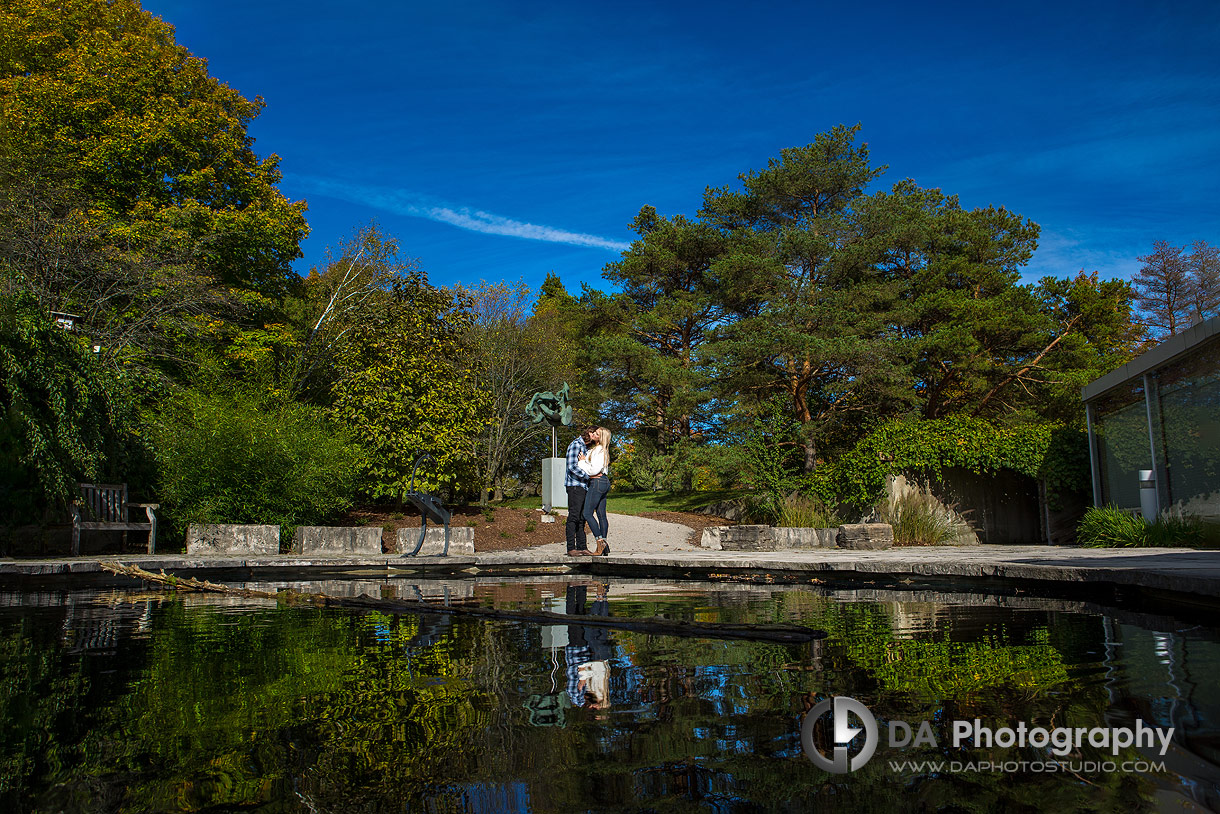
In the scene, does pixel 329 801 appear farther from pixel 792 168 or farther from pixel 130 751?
pixel 792 168

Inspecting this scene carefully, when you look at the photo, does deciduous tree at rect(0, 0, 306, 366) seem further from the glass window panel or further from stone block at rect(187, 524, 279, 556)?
the glass window panel

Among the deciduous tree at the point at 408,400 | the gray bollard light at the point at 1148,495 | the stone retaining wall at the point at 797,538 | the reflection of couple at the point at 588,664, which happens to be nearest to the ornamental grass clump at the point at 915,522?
the stone retaining wall at the point at 797,538

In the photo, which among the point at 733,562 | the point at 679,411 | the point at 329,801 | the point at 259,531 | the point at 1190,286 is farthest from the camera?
the point at 1190,286

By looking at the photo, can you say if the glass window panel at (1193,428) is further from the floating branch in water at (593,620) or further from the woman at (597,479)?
the floating branch in water at (593,620)

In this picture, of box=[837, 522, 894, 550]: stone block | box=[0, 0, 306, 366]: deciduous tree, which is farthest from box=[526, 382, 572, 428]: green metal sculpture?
box=[837, 522, 894, 550]: stone block

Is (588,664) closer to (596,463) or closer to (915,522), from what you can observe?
(596,463)

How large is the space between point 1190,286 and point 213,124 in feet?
148

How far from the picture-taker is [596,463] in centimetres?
980

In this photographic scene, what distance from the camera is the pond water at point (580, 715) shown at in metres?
1.57

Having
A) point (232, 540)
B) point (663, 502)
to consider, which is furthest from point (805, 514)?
point (663, 502)

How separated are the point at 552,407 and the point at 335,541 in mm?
9461

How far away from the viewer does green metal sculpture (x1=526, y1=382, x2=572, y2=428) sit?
1933cm

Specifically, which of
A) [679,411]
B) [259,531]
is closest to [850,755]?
[259,531]

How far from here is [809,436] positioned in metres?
21.8
